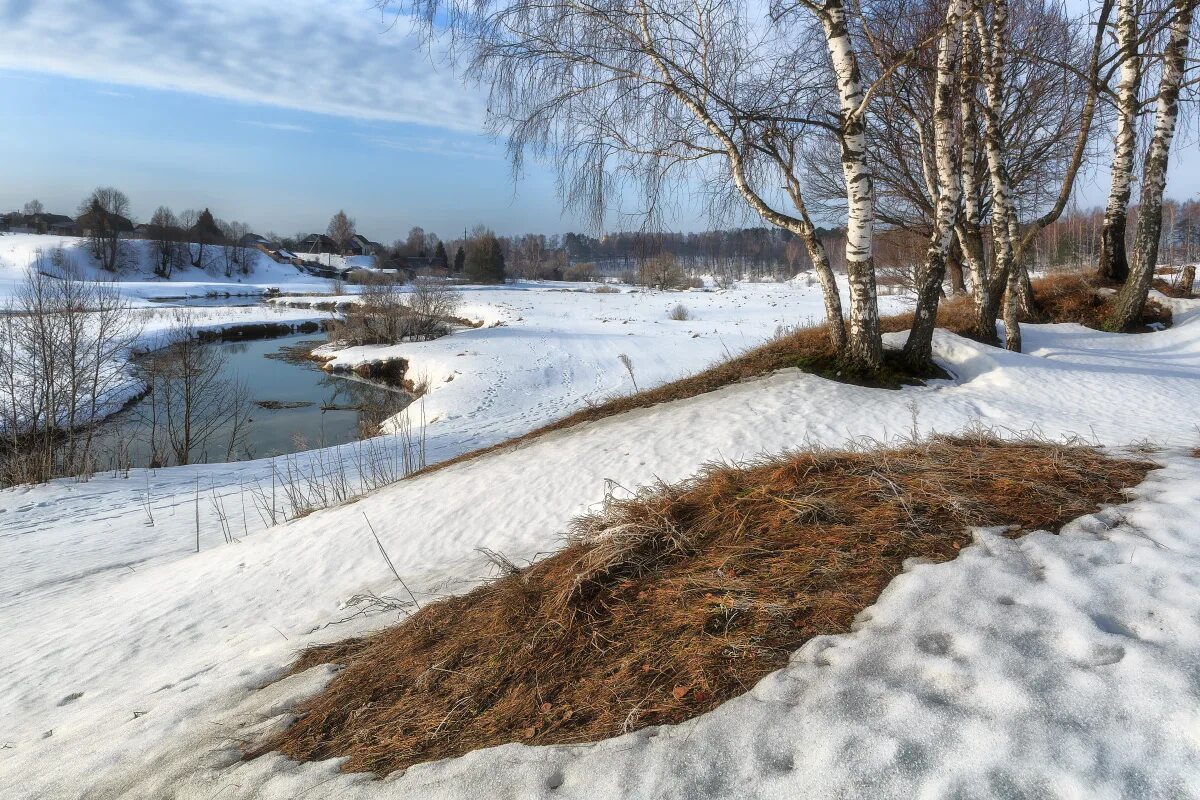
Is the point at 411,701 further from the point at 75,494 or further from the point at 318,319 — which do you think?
the point at 318,319

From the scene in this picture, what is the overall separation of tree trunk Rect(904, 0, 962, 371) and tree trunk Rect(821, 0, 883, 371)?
2.05 ft

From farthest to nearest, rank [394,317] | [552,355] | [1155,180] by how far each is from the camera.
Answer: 1. [394,317]
2. [552,355]
3. [1155,180]

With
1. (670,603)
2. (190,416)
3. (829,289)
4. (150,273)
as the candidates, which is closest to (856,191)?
(829,289)

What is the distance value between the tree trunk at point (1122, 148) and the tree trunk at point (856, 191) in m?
5.75

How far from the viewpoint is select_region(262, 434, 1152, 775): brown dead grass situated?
7.21 ft

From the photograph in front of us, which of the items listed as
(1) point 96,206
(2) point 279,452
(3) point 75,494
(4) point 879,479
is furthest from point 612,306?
(1) point 96,206

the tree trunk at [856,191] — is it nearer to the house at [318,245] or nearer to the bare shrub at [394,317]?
the bare shrub at [394,317]

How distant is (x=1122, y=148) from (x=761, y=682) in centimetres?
1397

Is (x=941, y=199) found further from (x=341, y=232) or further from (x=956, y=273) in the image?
(x=341, y=232)

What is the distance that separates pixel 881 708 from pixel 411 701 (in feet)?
5.78

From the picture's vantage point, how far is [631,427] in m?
7.78

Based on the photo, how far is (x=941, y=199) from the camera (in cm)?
764

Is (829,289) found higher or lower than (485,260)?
lower

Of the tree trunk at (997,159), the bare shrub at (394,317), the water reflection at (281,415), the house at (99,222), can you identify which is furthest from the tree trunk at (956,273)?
the house at (99,222)
